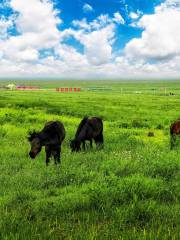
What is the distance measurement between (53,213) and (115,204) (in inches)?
57.7

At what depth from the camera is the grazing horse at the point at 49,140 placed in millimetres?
12055

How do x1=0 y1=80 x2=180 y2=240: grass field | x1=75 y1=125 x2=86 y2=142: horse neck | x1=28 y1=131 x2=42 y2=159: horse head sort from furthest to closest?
x1=75 y1=125 x2=86 y2=142: horse neck
x1=28 y1=131 x2=42 y2=159: horse head
x1=0 y1=80 x2=180 y2=240: grass field

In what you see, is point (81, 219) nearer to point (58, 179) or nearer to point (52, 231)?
point (52, 231)

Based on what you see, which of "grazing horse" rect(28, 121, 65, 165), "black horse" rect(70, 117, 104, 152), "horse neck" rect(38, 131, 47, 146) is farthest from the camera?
"black horse" rect(70, 117, 104, 152)

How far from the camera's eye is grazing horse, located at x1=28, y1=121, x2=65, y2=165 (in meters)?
12.1

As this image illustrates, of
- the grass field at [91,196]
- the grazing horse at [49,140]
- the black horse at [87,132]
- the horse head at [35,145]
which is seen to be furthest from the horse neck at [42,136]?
the black horse at [87,132]

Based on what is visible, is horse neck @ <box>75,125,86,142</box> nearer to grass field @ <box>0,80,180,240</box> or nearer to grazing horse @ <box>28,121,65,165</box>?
grass field @ <box>0,80,180,240</box>

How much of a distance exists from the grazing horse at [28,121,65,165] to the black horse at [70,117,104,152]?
1066 millimetres

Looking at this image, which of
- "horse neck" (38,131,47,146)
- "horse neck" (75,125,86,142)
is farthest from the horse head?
"horse neck" (75,125,86,142)

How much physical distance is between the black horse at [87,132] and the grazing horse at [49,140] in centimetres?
107

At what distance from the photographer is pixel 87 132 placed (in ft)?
51.6

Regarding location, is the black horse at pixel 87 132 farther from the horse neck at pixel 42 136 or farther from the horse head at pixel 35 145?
the horse head at pixel 35 145

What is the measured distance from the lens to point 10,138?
737 inches

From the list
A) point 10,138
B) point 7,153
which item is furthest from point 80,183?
point 10,138
